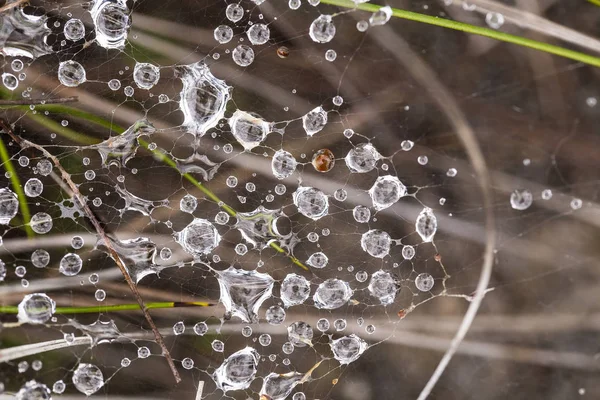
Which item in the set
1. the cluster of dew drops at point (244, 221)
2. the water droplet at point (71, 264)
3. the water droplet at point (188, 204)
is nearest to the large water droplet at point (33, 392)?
the cluster of dew drops at point (244, 221)

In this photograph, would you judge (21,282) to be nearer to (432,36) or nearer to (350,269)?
(350,269)

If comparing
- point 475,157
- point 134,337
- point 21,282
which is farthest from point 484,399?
point 21,282

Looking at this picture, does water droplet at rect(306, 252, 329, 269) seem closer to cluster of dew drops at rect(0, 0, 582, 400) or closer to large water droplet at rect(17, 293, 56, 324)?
cluster of dew drops at rect(0, 0, 582, 400)

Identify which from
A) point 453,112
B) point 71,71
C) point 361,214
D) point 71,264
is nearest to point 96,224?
point 71,264

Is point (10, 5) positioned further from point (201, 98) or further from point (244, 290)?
point (244, 290)

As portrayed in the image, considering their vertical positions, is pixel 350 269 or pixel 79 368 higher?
pixel 350 269

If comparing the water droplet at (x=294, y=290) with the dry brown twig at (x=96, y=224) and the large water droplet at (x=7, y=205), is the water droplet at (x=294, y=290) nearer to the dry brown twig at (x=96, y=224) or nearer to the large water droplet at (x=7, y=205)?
the dry brown twig at (x=96, y=224)
